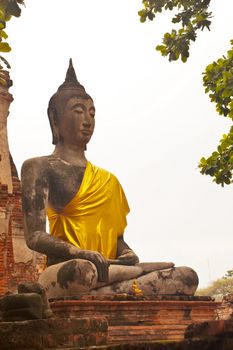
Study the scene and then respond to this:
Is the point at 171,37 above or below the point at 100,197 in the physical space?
above

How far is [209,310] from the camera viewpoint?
6.80 metres

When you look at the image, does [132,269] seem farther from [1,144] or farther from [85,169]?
[1,144]

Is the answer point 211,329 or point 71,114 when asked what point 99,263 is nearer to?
point 71,114

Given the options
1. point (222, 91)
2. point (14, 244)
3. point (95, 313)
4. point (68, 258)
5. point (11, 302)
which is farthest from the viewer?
point (14, 244)

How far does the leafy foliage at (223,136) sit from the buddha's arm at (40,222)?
2601 mm

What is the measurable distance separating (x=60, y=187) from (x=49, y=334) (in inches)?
172

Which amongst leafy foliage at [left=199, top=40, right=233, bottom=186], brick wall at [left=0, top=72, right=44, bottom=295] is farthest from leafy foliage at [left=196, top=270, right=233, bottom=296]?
leafy foliage at [left=199, top=40, right=233, bottom=186]

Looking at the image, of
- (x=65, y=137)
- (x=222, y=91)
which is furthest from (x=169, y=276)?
(x=222, y=91)

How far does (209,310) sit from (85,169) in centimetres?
247

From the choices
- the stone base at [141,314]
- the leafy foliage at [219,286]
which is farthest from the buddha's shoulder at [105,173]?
the leafy foliage at [219,286]

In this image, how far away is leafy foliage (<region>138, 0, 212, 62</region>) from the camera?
808 centimetres

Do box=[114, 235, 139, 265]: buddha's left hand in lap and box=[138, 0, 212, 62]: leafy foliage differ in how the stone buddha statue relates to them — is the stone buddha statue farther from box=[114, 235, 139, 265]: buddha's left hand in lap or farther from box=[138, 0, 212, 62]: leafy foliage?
box=[138, 0, 212, 62]: leafy foliage

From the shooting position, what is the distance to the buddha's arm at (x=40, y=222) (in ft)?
21.1

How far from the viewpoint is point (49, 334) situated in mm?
2986
